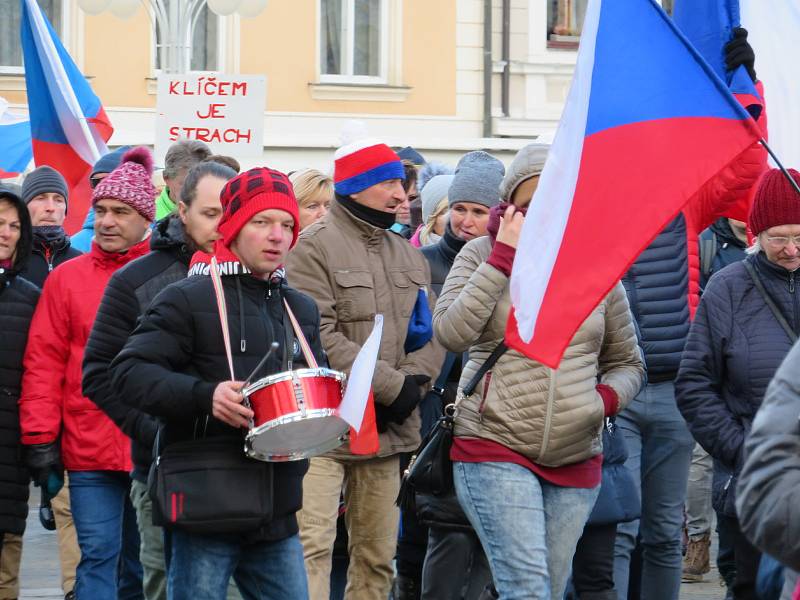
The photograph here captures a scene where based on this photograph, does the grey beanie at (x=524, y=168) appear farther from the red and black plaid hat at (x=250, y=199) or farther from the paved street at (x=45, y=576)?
the paved street at (x=45, y=576)

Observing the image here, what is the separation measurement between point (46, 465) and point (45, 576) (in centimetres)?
232

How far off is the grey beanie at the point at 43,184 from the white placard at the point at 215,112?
214 centimetres

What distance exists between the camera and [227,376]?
495 centimetres

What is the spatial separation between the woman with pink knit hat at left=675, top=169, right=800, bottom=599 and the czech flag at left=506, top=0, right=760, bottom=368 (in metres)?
1.43

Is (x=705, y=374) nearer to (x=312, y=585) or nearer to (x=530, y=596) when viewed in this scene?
(x=530, y=596)

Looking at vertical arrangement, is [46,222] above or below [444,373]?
above

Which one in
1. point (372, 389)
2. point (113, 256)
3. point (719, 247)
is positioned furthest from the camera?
point (719, 247)

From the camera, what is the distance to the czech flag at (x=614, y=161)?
4.48 m

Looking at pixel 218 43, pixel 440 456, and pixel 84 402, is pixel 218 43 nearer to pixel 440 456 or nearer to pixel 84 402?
pixel 84 402

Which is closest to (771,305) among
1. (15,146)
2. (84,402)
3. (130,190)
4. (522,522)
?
(522,522)

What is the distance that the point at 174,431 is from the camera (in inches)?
196

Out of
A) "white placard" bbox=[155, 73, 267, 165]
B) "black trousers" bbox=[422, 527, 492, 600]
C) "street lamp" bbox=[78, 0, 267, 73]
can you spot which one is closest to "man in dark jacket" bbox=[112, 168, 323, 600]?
"black trousers" bbox=[422, 527, 492, 600]

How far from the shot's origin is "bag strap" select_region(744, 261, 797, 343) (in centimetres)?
595

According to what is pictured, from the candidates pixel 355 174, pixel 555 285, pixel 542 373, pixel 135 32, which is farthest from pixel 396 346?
pixel 135 32
